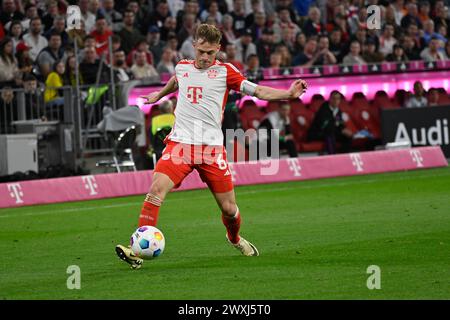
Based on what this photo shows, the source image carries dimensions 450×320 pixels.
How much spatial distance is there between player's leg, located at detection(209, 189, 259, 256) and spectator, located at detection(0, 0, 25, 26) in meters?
14.6

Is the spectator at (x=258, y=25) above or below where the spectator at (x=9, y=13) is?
below

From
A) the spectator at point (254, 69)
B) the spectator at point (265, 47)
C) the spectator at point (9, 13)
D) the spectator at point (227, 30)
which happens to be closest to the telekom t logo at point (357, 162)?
the spectator at point (254, 69)

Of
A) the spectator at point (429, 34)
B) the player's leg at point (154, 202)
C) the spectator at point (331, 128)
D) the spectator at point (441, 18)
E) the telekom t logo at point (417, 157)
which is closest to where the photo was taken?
the player's leg at point (154, 202)

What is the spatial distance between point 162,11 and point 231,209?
54.9 feet

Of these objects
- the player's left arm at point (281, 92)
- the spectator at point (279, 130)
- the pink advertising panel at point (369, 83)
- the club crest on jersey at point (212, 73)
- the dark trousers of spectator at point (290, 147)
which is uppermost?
the club crest on jersey at point (212, 73)

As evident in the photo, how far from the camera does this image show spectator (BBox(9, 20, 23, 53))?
24531 millimetres

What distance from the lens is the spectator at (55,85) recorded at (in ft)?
77.5

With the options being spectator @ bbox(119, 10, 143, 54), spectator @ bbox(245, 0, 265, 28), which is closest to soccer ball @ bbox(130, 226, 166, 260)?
spectator @ bbox(119, 10, 143, 54)

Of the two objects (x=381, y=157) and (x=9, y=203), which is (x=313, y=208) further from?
(x=381, y=157)

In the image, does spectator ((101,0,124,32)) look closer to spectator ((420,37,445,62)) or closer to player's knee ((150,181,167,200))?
spectator ((420,37,445,62))

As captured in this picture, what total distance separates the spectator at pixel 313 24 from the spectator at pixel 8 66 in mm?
9063

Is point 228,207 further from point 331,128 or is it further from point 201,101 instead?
point 331,128
